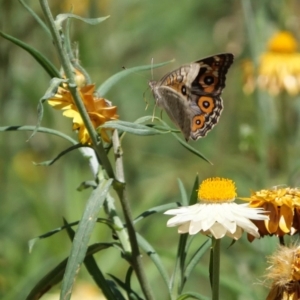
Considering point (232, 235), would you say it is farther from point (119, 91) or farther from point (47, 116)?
point (119, 91)

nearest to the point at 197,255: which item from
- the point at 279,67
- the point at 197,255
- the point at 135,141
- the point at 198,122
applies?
the point at 197,255

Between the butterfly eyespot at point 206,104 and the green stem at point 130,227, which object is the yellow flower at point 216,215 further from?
the butterfly eyespot at point 206,104

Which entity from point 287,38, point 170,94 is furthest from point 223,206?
point 287,38

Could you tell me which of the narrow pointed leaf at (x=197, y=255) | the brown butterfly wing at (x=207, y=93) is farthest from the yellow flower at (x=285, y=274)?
the brown butterfly wing at (x=207, y=93)

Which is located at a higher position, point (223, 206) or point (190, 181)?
point (223, 206)

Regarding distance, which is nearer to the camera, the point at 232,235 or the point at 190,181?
the point at 232,235

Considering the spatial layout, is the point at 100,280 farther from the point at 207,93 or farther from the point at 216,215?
the point at 207,93
